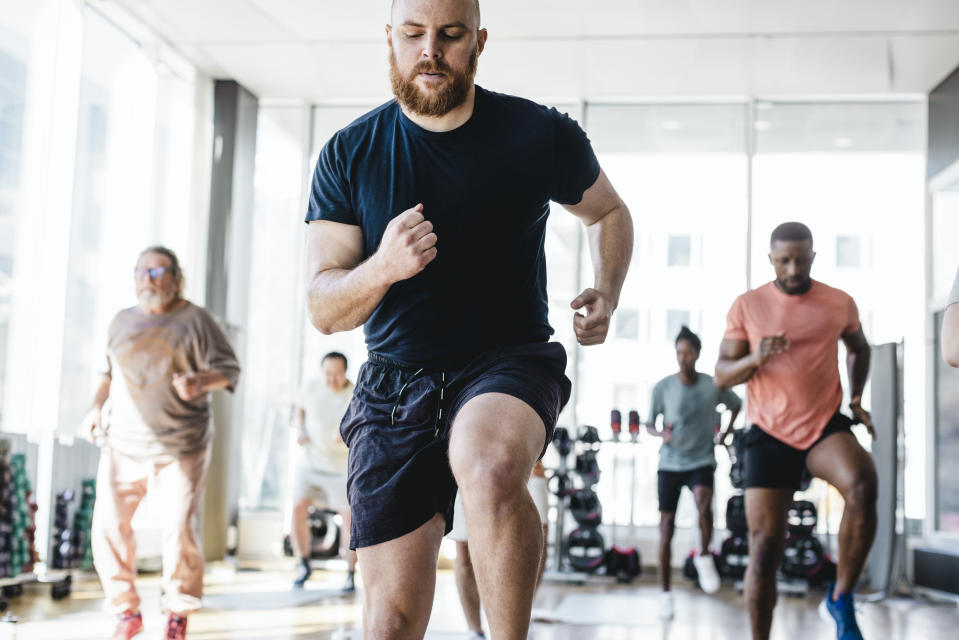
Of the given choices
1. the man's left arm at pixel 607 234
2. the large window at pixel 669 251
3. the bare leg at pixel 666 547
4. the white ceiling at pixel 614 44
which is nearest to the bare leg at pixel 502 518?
the man's left arm at pixel 607 234

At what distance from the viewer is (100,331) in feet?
23.2

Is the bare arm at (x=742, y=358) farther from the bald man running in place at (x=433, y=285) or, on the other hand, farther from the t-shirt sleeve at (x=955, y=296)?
the bald man running in place at (x=433, y=285)

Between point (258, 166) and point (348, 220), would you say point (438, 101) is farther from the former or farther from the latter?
point (258, 166)

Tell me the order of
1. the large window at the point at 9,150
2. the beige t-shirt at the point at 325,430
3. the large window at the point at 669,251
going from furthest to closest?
the large window at the point at 669,251 < the beige t-shirt at the point at 325,430 < the large window at the point at 9,150

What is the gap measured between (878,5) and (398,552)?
20.0 ft

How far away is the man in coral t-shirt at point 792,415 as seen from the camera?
3648mm

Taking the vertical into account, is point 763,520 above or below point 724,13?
below

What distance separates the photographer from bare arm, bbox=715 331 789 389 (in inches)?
146

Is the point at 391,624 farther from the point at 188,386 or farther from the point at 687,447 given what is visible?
the point at 687,447

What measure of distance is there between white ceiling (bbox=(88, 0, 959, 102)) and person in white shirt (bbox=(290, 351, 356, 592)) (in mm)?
2436

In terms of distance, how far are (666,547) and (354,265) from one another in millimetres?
4469

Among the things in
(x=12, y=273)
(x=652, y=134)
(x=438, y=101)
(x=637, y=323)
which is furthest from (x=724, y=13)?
(x=438, y=101)

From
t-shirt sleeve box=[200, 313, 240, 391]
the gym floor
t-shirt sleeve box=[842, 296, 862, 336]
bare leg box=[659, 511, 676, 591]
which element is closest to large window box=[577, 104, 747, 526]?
the gym floor

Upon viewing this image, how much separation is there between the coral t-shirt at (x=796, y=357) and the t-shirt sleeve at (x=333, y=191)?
83.0 inches
